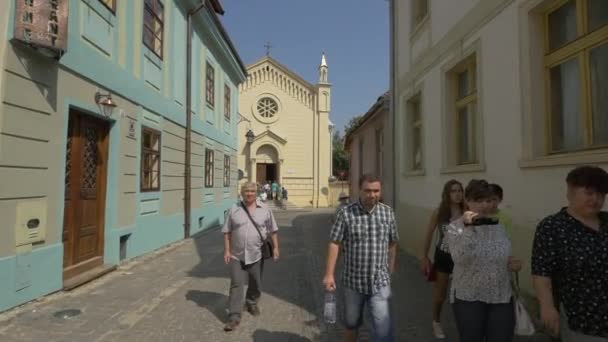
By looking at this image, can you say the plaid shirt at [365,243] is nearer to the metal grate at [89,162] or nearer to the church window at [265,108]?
the metal grate at [89,162]

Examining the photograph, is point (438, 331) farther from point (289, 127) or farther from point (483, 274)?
point (289, 127)

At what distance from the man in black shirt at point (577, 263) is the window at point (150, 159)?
325 inches

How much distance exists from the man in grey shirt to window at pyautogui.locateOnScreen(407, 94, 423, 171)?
5.24 meters

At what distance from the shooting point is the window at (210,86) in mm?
14891

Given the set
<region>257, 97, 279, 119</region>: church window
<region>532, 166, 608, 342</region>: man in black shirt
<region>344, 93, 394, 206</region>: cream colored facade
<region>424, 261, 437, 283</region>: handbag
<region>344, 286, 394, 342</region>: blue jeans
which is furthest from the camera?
<region>257, 97, 279, 119</region>: church window

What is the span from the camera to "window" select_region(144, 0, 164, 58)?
31.3 feet

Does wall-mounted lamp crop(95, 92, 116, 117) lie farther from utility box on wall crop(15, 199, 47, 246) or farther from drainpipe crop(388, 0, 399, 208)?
drainpipe crop(388, 0, 399, 208)

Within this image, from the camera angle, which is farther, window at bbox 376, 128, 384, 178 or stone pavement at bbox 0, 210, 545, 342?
window at bbox 376, 128, 384, 178

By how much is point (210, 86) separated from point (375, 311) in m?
13.0

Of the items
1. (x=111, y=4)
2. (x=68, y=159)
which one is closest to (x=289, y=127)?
(x=111, y=4)

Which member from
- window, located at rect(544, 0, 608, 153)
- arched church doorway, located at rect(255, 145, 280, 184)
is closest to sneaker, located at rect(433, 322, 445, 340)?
window, located at rect(544, 0, 608, 153)

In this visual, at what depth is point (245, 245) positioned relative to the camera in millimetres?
5059

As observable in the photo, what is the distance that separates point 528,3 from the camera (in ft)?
16.8

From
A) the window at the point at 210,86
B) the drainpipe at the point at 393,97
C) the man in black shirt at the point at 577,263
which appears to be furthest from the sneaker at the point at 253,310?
the window at the point at 210,86
